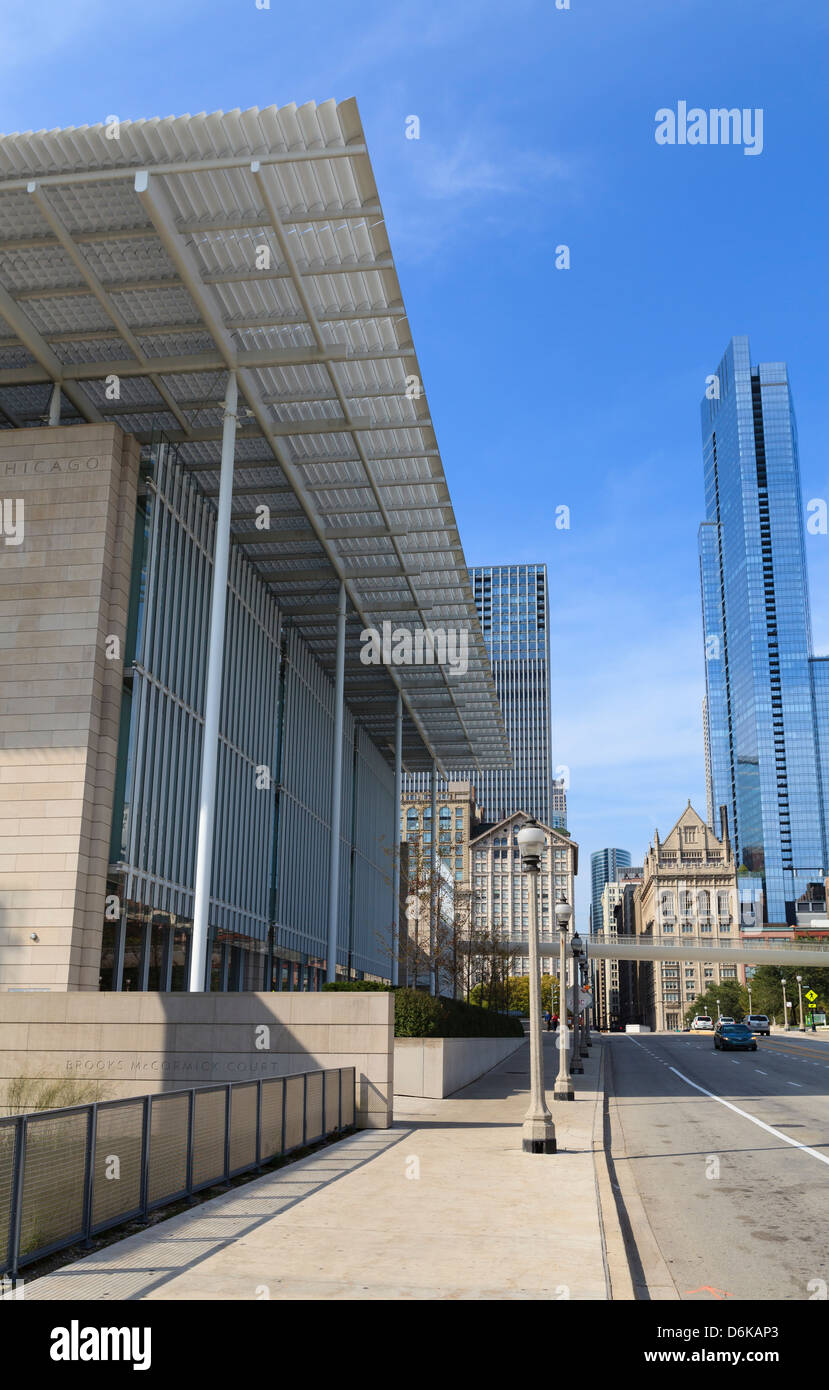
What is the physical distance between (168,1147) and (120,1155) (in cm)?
106

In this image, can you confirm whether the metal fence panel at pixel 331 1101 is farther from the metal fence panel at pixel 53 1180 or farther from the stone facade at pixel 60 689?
the metal fence panel at pixel 53 1180

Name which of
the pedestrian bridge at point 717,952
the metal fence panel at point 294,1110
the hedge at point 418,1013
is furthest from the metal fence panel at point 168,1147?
the pedestrian bridge at point 717,952

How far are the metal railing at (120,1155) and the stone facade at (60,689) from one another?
32.1 ft

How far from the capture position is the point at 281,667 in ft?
125

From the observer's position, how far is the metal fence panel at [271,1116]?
13211 mm

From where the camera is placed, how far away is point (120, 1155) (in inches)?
373

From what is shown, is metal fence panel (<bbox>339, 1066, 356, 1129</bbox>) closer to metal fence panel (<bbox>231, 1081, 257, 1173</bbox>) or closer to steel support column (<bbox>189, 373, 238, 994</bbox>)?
metal fence panel (<bbox>231, 1081, 257, 1173</bbox>)

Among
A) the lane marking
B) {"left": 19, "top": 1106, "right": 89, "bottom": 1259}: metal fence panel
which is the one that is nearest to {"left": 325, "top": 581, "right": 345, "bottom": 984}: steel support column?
Answer: the lane marking

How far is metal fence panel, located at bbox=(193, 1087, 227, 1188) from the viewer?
11.1 m

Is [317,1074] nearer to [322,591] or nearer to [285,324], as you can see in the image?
[285,324]

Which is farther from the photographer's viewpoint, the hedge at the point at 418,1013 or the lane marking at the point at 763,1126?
the hedge at the point at 418,1013

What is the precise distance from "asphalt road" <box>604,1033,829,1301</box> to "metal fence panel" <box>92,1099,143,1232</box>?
4735mm
